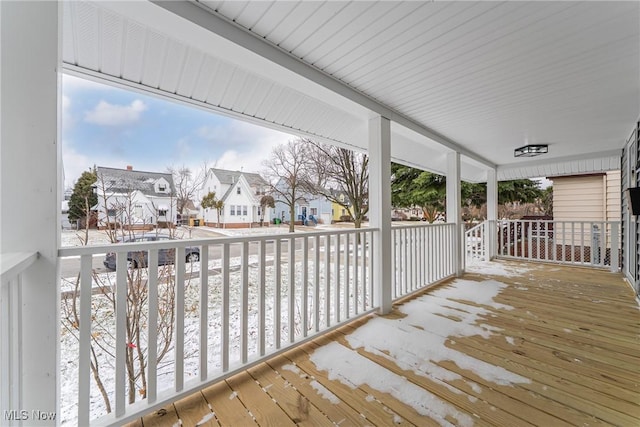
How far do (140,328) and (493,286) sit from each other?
13.9ft

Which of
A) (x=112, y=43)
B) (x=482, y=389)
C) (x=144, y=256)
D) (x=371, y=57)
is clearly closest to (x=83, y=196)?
(x=144, y=256)

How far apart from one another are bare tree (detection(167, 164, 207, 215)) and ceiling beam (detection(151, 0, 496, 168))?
1308mm

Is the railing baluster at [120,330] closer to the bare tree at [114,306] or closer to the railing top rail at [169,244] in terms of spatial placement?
the railing top rail at [169,244]

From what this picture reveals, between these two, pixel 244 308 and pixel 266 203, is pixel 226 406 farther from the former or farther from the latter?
pixel 266 203

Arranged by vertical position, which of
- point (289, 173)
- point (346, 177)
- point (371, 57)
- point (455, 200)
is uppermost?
point (371, 57)

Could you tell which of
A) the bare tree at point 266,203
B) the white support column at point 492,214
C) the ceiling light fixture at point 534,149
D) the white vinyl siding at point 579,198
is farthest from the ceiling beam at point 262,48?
the white vinyl siding at point 579,198

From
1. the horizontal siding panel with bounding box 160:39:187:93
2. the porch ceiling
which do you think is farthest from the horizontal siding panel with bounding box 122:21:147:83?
the horizontal siding panel with bounding box 160:39:187:93

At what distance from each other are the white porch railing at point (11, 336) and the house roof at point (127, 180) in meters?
1.18

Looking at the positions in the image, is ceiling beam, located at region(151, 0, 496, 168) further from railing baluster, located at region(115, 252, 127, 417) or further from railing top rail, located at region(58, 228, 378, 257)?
railing baluster, located at region(115, 252, 127, 417)

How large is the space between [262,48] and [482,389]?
99.5 inches

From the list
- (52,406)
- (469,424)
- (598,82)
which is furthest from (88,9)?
(598,82)

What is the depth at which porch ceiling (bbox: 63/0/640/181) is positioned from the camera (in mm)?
1512

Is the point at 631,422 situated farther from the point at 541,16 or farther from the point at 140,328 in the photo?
the point at 140,328

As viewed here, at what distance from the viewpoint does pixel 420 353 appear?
2.02 m
